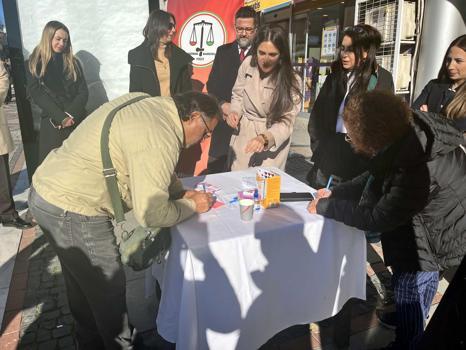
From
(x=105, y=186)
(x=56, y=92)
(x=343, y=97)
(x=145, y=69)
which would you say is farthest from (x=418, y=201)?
(x=56, y=92)

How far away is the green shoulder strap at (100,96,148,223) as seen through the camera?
1.62m

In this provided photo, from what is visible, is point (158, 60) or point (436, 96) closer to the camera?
point (436, 96)

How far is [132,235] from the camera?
182 centimetres

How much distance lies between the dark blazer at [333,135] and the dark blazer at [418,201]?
1.00m

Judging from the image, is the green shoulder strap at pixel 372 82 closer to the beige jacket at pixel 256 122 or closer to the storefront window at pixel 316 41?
the beige jacket at pixel 256 122

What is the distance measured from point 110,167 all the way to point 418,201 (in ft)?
4.44

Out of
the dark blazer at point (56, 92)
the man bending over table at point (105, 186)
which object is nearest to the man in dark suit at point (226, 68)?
the dark blazer at point (56, 92)

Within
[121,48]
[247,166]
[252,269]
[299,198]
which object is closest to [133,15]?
[121,48]

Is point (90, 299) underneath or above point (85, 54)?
underneath

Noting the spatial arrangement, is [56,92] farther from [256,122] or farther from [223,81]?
[256,122]

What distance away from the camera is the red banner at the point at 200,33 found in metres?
4.22

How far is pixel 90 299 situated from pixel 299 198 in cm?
123

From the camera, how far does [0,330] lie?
8.08ft

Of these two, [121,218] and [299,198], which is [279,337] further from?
[121,218]
